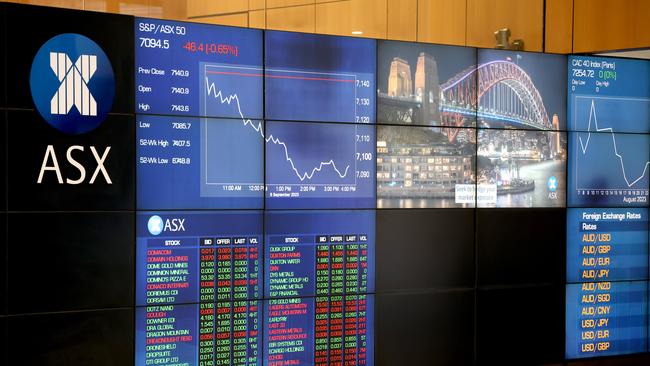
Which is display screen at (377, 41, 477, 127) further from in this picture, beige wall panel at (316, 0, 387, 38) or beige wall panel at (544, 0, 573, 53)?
beige wall panel at (544, 0, 573, 53)

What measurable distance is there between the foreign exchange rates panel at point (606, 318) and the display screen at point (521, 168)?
0.76 meters

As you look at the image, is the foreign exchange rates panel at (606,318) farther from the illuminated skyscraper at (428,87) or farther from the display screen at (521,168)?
the illuminated skyscraper at (428,87)

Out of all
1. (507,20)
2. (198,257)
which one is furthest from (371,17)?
(198,257)

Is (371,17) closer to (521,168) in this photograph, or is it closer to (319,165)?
(319,165)

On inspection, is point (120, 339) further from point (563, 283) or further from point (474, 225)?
point (563, 283)

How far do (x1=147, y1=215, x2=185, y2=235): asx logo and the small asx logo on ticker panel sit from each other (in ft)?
2.22

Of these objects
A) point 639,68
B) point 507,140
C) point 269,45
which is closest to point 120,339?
point 269,45

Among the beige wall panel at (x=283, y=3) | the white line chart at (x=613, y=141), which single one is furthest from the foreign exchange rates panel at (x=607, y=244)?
the beige wall panel at (x=283, y=3)

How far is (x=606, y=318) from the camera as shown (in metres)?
5.71

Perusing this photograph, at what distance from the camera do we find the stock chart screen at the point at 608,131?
5.64 meters

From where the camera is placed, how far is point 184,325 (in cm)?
462

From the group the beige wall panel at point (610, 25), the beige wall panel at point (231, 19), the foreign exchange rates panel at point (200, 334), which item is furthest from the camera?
the beige wall panel at point (610, 25)

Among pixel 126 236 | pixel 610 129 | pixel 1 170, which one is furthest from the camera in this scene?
pixel 610 129

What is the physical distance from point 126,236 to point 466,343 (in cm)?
259
